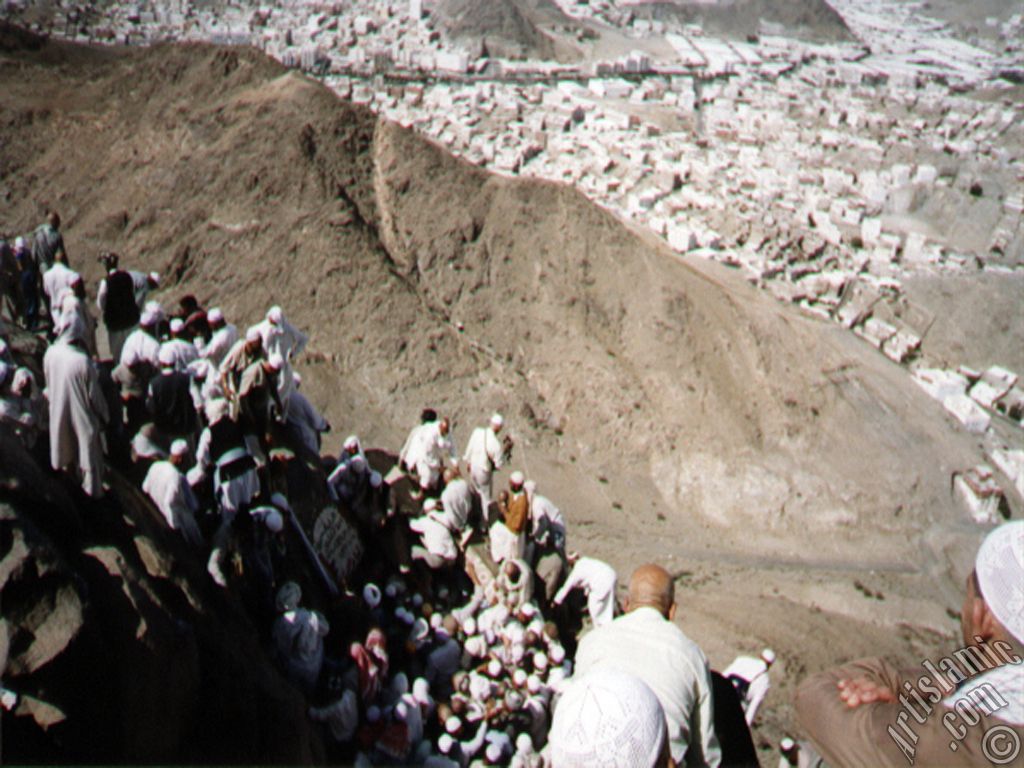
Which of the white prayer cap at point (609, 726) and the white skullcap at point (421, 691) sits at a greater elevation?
the white prayer cap at point (609, 726)

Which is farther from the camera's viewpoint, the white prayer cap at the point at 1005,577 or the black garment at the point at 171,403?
the black garment at the point at 171,403

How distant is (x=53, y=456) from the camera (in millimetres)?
4410

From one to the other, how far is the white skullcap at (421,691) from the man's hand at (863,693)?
351 centimetres

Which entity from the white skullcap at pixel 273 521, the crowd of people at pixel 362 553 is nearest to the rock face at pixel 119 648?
the crowd of people at pixel 362 553

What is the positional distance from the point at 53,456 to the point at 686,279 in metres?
10.2

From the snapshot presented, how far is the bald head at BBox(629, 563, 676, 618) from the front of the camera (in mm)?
3023

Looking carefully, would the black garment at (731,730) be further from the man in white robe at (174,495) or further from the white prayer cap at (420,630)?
the man in white robe at (174,495)

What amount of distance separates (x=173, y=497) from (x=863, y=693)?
14.3 ft

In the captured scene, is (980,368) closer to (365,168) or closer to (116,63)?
(365,168)

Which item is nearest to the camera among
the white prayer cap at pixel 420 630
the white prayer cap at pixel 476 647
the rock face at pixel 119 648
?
the rock face at pixel 119 648

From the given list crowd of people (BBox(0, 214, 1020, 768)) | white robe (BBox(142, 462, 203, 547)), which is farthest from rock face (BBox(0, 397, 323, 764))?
crowd of people (BBox(0, 214, 1020, 768))

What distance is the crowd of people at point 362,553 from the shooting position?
4.40 m

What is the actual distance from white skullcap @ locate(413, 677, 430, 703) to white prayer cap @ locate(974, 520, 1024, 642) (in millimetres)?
3871

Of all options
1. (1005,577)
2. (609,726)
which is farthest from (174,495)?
(1005,577)
